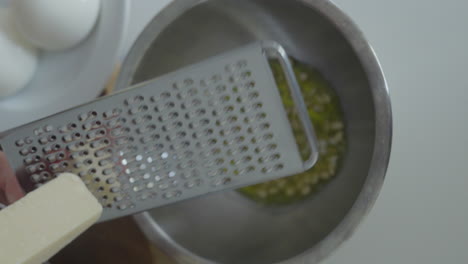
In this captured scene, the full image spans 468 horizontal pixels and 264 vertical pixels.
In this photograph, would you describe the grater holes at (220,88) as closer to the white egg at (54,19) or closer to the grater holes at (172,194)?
the grater holes at (172,194)

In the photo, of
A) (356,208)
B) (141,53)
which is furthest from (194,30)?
(356,208)

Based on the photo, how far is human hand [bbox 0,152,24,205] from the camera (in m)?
0.58

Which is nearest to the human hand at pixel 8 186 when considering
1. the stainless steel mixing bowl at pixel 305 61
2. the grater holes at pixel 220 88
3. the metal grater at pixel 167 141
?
the metal grater at pixel 167 141

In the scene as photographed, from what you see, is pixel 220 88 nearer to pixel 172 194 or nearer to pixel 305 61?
pixel 172 194

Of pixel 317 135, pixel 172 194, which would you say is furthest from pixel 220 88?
pixel 317 135

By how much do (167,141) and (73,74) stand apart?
0.86ft

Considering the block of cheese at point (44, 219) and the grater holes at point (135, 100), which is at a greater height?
the grater holes at point (135, 100)

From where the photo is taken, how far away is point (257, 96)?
50cm

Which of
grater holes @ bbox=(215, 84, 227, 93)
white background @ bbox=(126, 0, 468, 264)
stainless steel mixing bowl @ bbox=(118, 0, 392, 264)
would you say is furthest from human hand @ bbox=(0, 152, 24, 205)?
white background @ bbox=(126, 0, 468, 264)

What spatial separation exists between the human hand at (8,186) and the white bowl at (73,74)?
0.09 metres

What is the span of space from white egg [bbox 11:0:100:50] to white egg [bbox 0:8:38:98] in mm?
19

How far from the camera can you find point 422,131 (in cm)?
66

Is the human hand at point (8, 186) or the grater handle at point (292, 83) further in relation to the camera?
the human hand at point (8, 186)

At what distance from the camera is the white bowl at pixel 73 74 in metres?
0.67
